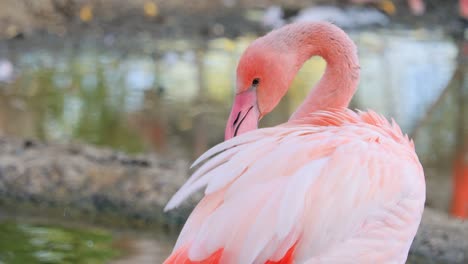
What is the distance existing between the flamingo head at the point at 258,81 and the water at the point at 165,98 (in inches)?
50.9

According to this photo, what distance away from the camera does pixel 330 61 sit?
2.91m

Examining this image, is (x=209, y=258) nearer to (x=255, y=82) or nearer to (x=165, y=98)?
(x=255, y=82)

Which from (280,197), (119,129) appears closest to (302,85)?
(119,129)

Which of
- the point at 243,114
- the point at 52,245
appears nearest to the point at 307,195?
the point at 243,114

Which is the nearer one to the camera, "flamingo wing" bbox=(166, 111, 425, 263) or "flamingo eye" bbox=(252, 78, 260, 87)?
"flamingo wing" bbox=(166, 111, 425, 263)

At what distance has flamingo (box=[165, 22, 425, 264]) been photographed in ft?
7.75

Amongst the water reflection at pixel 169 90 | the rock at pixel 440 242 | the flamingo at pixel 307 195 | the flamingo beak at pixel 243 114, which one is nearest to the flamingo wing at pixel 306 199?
the flamingo at pixel 307 195

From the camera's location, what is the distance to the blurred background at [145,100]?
14.1ft

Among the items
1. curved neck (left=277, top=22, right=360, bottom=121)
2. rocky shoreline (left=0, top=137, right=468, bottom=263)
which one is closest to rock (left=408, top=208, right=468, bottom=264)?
rocky shoreline (left=0, top=137, right=468, bottom=263)

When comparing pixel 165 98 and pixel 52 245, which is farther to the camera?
pixel 165 98

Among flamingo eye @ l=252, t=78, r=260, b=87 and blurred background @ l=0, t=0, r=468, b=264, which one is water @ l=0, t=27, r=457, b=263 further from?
flamingo eye @ l=252, t=78, r=260, b=87

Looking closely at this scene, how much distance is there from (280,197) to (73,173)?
2319 mm

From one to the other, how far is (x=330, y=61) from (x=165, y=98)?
3.99m

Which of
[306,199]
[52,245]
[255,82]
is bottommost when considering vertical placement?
[52,245]
